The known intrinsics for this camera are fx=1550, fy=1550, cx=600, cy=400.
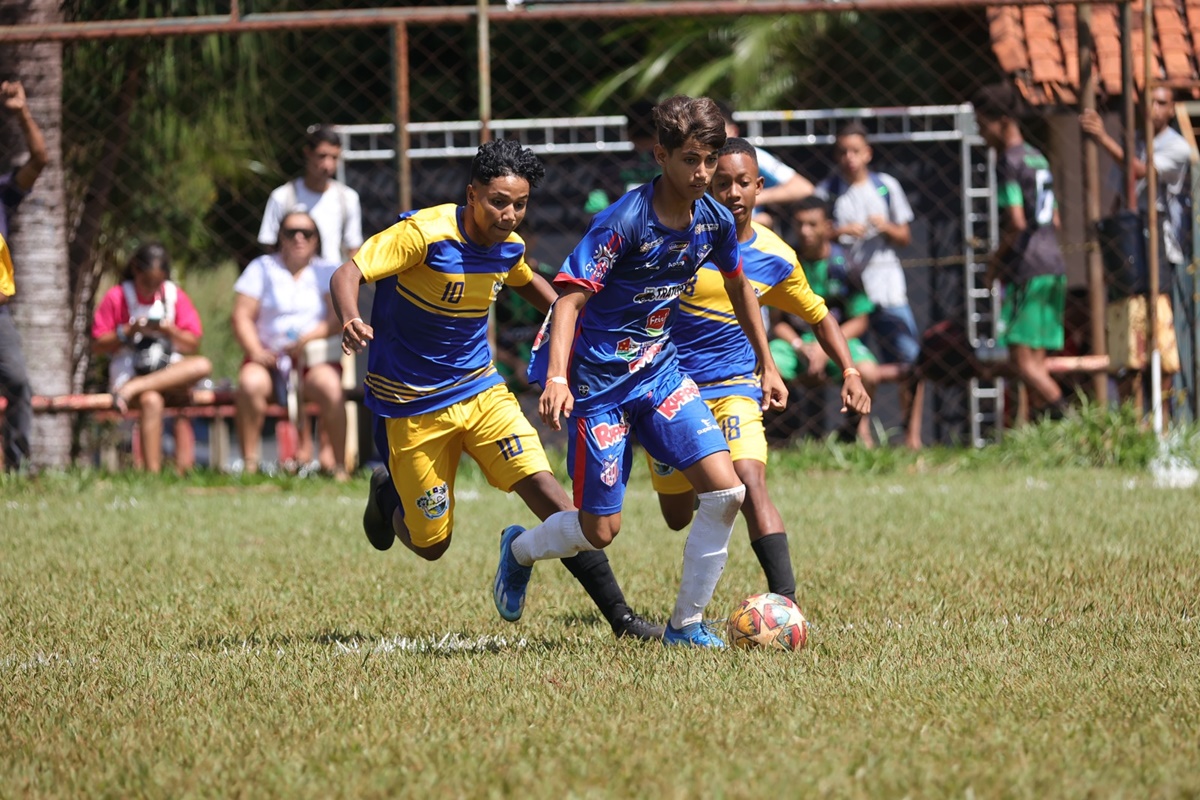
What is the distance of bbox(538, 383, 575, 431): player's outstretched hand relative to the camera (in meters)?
4.67

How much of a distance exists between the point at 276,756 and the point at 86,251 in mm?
9473

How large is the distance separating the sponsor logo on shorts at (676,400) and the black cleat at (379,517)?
1439 millimetres

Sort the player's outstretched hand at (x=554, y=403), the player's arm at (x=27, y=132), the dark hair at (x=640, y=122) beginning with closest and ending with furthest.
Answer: the player's outstretched hand at (x=554, y=403)
the dark hair at (x=640, y=122)
the player's arm at (x=27, y=132)

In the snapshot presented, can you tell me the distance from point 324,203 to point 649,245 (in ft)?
18.0

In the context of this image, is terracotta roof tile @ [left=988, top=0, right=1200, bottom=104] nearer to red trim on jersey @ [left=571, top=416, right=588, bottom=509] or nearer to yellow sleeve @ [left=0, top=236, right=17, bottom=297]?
red trim on jersey @ [left=571, top=416, right=588, bottom=509]

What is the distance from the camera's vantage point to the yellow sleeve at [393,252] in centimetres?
542

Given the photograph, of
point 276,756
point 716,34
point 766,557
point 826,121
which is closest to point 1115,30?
point 826,121

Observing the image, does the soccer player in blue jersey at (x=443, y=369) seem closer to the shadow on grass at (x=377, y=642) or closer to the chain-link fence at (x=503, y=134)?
the shadow on grass at (x=377, y=642)

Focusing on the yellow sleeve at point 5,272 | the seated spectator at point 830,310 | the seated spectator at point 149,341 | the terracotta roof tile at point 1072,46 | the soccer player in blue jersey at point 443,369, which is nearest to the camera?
the soccer player in blue jersey at point 443,369

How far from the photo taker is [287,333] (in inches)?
392

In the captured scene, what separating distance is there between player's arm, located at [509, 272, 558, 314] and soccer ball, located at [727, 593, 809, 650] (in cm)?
152

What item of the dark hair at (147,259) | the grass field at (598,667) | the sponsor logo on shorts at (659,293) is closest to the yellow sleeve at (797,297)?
the sponsor logo on shorts at (659,293)

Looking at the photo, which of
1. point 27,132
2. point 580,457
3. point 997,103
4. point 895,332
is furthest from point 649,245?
point 997,103

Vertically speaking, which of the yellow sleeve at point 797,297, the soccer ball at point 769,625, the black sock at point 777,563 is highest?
the yellow sleeve at point 797,297
